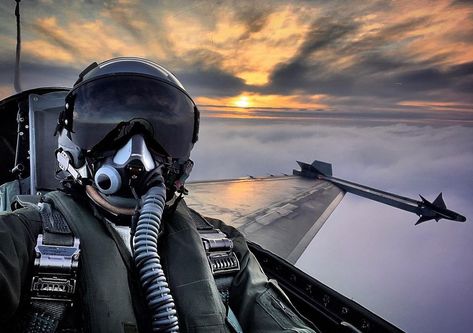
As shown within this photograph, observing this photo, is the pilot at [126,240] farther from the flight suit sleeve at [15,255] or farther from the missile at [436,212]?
the missile at [436,212]

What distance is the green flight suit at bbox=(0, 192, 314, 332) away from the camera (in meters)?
0.78

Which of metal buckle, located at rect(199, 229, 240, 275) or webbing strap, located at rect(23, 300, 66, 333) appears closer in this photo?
webbing strap, located at rect(23, 300, 66, 333)

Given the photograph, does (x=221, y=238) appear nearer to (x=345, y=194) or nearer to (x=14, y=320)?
(x=14, y=320)

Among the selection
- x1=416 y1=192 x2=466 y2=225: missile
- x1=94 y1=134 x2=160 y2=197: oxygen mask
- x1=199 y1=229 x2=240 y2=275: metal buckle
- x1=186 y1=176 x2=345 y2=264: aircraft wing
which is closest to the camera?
x1=94 y1=134 x2=160 y2=197: oxygen mask

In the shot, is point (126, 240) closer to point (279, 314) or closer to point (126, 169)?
point (126, 169)

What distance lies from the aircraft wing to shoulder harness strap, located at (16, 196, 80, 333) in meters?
1.83

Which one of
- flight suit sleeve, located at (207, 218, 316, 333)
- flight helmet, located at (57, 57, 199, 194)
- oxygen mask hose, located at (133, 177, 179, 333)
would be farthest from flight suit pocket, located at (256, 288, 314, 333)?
flight helmet, located at (57, 57, 199, 194)

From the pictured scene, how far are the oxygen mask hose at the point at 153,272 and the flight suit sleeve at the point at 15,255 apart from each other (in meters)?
0.24

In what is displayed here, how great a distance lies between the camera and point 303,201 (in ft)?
13.5

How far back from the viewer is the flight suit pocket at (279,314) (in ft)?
3.27

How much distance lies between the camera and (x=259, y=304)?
1061 mm

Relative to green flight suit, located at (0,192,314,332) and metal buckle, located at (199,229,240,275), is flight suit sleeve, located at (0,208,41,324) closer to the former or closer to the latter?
green flight suit, located at (0,192,314,332)

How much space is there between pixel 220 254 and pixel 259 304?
0.64 ft

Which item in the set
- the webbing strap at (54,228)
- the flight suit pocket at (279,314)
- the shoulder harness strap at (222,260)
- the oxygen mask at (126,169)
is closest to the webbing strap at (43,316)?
the webbing strap at (54,228)
